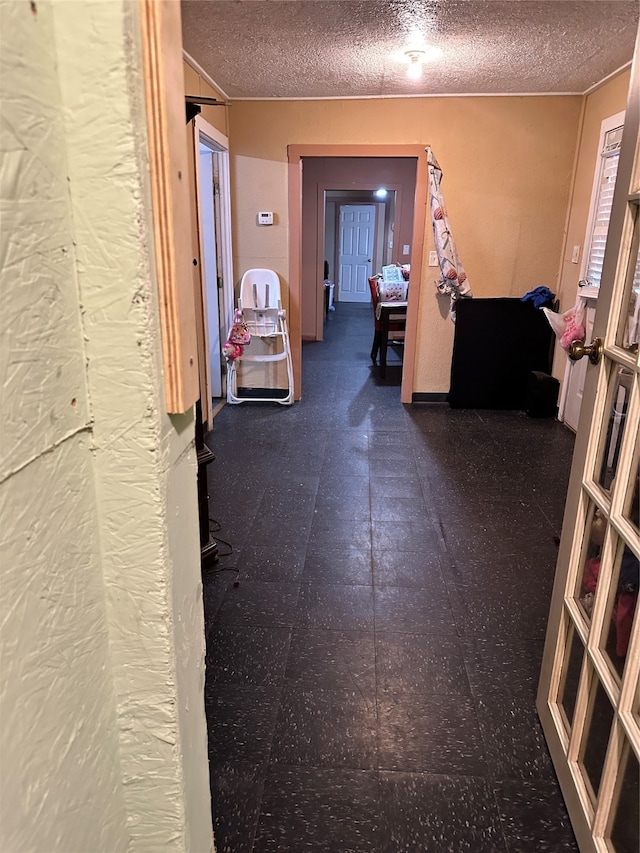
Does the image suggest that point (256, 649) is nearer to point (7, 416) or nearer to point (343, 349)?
point (7, 416)

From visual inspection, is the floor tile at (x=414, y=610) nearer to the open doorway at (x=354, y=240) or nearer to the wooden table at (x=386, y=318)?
the wooden table at (x=386, y=318)

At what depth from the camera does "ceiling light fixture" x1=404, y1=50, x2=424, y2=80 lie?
323 centimetres

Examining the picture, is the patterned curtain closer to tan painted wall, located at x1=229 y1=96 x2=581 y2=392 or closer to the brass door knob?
tan painted wall, located at x1=229 y1=96 x2=581 y2=392

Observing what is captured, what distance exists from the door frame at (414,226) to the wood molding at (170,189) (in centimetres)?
394

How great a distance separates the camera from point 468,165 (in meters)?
4.36

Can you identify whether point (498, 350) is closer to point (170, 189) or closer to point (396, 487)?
point (396, 487)

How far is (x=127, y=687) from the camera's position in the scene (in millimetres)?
871

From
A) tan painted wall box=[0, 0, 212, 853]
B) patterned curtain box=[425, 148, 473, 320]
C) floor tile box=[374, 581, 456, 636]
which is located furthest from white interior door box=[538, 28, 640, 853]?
patterned curtain box=[425, 148, 473, 320]

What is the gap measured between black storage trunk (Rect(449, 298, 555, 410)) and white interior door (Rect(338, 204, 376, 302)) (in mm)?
7278

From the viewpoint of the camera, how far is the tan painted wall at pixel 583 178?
12.3 feet

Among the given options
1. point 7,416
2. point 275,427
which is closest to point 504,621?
point 7,416

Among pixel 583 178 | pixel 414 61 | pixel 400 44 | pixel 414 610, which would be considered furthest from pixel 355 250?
pixel 414 610

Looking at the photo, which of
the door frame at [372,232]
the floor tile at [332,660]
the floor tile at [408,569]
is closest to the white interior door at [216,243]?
the floor tile at [408,569]

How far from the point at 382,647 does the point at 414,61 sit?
3145mm
